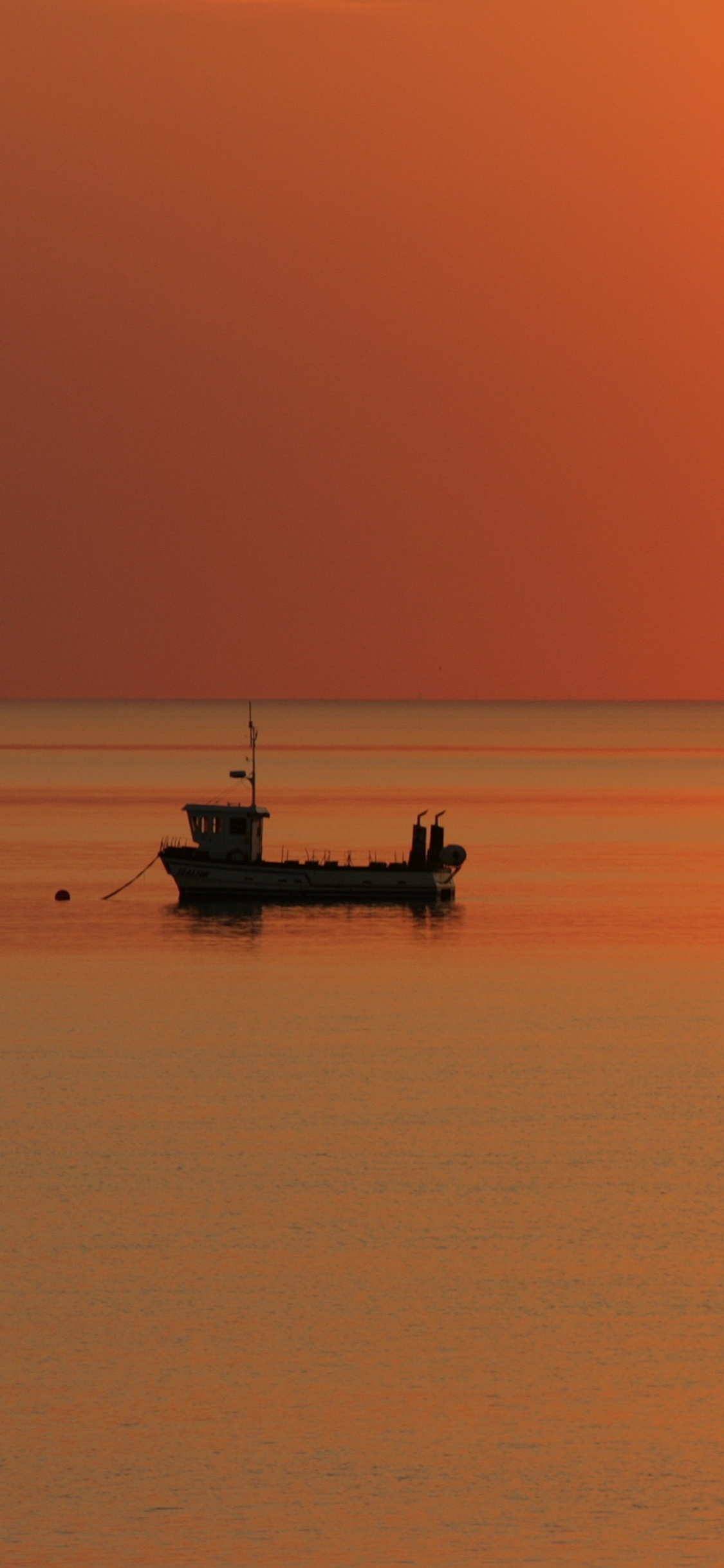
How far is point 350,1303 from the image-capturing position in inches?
1442

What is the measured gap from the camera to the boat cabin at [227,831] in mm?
112750

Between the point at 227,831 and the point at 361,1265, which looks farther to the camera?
the point at 227,831

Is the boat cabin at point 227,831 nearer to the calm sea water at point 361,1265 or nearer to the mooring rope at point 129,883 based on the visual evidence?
the mooring rope at point 129,883

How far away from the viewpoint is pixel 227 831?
374 ft

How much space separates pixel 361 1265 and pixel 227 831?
75.5m

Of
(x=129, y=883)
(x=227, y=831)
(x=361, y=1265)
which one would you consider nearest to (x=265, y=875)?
(x=227, y=831)

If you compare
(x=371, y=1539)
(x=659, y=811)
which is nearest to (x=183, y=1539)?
(x=371, y=1539)

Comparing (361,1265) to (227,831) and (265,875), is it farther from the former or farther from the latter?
(227,831)

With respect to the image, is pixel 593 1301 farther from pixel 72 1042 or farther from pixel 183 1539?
pixel 72 1042

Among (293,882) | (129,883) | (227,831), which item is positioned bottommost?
(129,883)

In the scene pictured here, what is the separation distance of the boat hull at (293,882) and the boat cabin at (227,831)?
0.81 meters

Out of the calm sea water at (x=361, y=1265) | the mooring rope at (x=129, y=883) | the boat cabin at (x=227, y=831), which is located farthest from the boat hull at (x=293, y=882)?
the calm sea water at (x=361, y=1265)

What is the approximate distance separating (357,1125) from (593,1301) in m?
15.0

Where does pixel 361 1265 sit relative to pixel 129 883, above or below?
below
